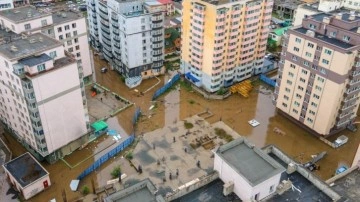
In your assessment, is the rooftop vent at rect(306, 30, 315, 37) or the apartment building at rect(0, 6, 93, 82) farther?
the apartment building at rect(0, 6, 93, 82)

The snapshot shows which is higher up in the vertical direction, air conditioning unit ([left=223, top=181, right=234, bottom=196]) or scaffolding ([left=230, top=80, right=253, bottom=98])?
air conditioning unit ([left=223, top=181, right=234, bottom=196])

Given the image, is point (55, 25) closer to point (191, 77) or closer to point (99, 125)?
point (99, 125)

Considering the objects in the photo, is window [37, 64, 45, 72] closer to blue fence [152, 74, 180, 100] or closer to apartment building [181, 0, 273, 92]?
blue fence [152, 74, 180, 100]

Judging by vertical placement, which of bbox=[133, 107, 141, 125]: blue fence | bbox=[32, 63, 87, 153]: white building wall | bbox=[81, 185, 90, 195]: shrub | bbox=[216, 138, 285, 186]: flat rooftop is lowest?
bbox=[81, 185, 90, 195]: shrub

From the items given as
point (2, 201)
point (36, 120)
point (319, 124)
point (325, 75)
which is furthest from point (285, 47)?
point (2, 201)

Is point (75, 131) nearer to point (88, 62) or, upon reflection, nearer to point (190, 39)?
point (88, 62)

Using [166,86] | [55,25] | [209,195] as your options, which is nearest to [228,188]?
[209,195]

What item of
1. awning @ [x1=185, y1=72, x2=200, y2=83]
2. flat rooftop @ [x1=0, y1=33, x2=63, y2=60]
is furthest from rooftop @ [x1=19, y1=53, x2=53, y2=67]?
awning @ [x1=185, y1=72, x2=200, y2=83]
